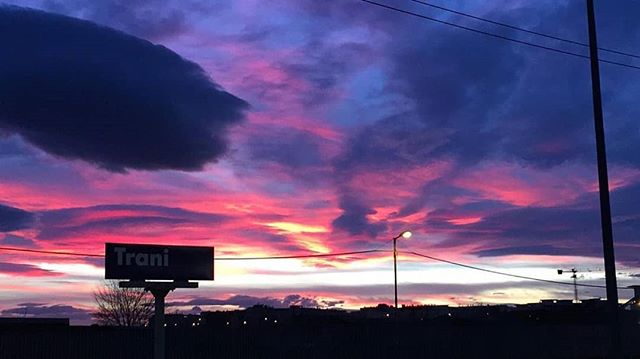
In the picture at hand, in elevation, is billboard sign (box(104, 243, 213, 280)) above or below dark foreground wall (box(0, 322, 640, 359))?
above

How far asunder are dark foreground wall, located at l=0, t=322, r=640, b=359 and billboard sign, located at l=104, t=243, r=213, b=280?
45.6ft

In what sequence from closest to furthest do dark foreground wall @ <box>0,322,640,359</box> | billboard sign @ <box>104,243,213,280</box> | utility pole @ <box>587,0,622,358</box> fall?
utility pole @ <box>587,0,622,358</box> → billboard sign @ <box>104,243,213,280</box> → dark foreground wall @ <box>0,322,640,359</box>

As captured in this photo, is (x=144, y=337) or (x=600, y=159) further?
(x=144, y=337)

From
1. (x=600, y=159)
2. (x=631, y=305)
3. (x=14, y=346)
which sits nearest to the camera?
(x=600, y=159)

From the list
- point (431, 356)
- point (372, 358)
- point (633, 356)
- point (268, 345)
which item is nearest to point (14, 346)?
point (268, 345)

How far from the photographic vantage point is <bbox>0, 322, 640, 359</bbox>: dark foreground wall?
32.8 meters

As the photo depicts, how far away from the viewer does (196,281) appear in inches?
845

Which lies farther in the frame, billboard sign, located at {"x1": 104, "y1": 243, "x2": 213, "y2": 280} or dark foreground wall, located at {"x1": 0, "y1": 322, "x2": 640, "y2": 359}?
dark foreground wall, located at {"x1": 0, "y1": 322, "x2": 640, "y2": 359}

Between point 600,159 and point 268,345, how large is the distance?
77.8ft

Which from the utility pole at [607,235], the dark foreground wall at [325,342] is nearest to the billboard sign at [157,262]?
the utility pole at [607,235]

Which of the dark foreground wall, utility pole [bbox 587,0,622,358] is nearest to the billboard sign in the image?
utility pole [bbox 587,0,622,358]

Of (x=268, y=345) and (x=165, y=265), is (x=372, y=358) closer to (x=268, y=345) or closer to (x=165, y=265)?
(x=268, y=345)

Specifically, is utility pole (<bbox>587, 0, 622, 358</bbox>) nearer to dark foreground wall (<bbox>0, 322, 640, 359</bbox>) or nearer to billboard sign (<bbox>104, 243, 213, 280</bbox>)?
billboard sign (<bbox>104, 243, 213, 280</bbox>)

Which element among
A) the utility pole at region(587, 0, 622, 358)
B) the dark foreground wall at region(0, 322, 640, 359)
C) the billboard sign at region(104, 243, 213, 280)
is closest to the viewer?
the utility pole at region(587, 0, 622, 358)
